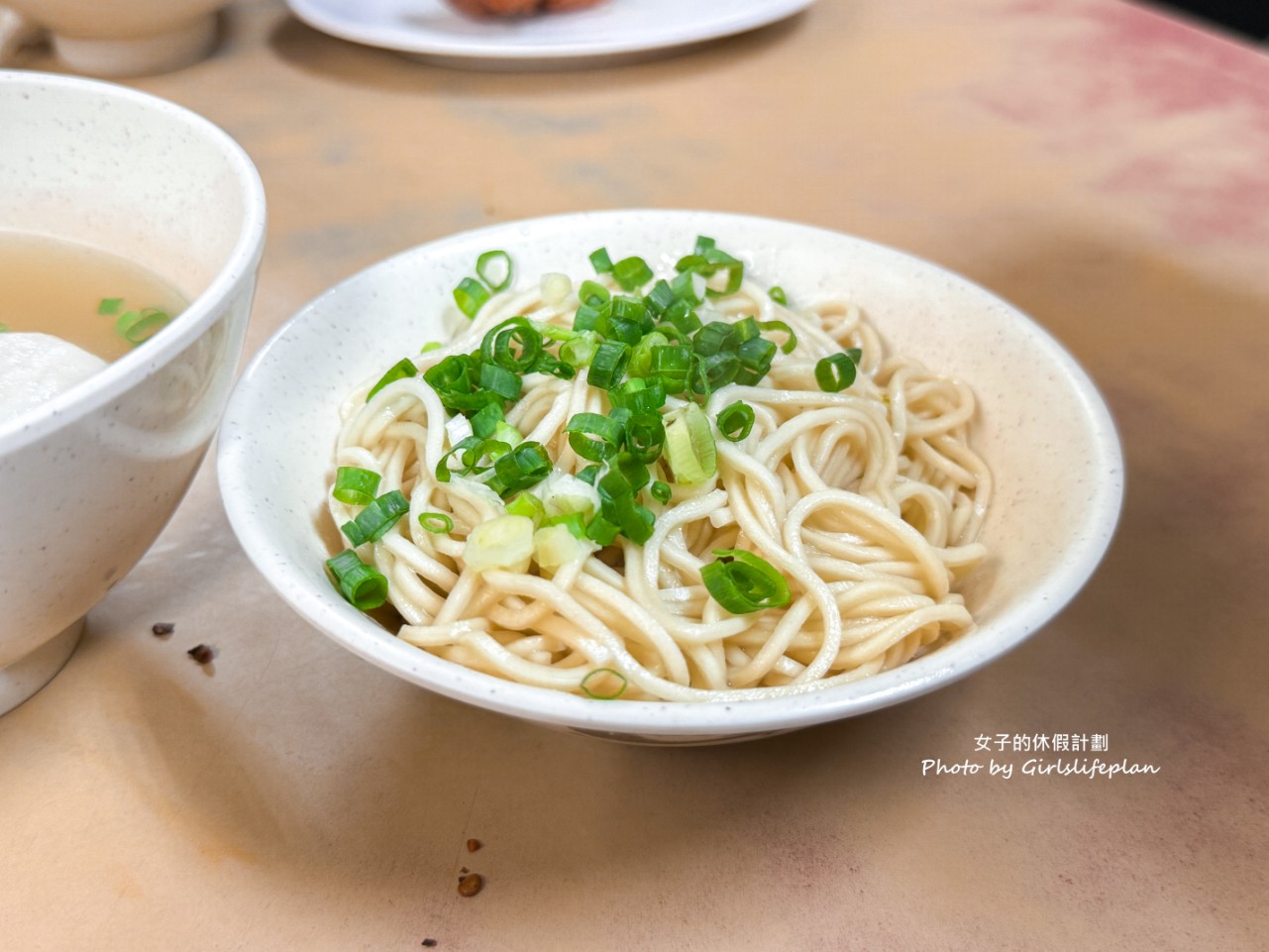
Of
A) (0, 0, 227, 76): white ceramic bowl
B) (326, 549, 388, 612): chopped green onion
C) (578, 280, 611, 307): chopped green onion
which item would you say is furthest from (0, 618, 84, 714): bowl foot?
(0, 0, 227, 76): white ceramic bowl

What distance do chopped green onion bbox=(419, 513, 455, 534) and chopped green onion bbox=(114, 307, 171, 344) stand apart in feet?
1.37

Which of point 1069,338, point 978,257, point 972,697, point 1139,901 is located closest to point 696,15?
point 978,257

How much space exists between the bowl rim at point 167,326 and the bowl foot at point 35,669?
1.24 feet

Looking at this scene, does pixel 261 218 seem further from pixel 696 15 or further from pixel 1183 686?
pixel 696 15

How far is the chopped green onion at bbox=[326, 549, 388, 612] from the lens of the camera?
118cm

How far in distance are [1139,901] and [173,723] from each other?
110cm

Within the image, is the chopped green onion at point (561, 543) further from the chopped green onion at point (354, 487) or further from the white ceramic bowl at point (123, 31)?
the white ceramic bowl at point (123, 31)

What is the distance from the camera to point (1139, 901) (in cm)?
109

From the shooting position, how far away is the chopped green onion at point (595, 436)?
1.25 m

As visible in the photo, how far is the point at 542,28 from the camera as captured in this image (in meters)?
2.96

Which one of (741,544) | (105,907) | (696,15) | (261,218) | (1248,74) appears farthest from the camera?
(696,15)

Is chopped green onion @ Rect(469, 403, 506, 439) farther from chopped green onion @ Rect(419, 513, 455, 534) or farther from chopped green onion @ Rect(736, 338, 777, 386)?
chopped green onion @ Rect(736, 338, 777, 386)

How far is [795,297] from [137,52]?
2041 millimetres

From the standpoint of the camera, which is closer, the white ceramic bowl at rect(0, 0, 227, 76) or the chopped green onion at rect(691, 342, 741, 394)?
the chopped green onion at rect(691, 342, 741, 394)
